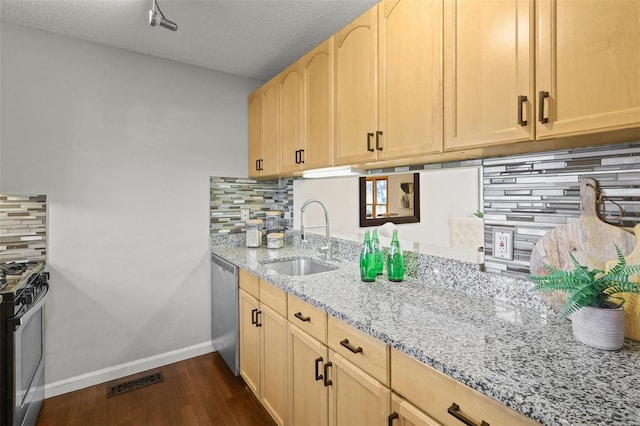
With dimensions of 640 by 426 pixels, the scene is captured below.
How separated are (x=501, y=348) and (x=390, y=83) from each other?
45.1 inches

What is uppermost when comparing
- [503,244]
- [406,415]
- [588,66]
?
[588,66]

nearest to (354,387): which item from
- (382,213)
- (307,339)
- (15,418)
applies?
(307,339)

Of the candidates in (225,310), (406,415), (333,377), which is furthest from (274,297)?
(406,415)

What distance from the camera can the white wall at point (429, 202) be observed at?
1.61 metres

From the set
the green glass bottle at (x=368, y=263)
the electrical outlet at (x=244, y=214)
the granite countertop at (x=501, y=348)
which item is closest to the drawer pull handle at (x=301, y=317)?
the granite countertop at (x=501, y=348)

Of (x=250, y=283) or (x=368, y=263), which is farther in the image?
(x=250, y=283)

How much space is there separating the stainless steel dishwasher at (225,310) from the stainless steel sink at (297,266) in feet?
0.98

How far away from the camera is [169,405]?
209 cm

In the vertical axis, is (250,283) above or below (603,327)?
below

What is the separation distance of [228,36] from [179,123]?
827 millimetres

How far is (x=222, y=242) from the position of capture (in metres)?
2.87

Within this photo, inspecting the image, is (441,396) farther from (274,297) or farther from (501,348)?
(274,297)

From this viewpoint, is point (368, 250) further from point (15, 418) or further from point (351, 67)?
point (15, 418)

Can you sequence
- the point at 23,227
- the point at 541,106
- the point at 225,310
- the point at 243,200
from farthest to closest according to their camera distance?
the point at 243,200, the point at 225,310, the point at 23,227, the point at 541,106
